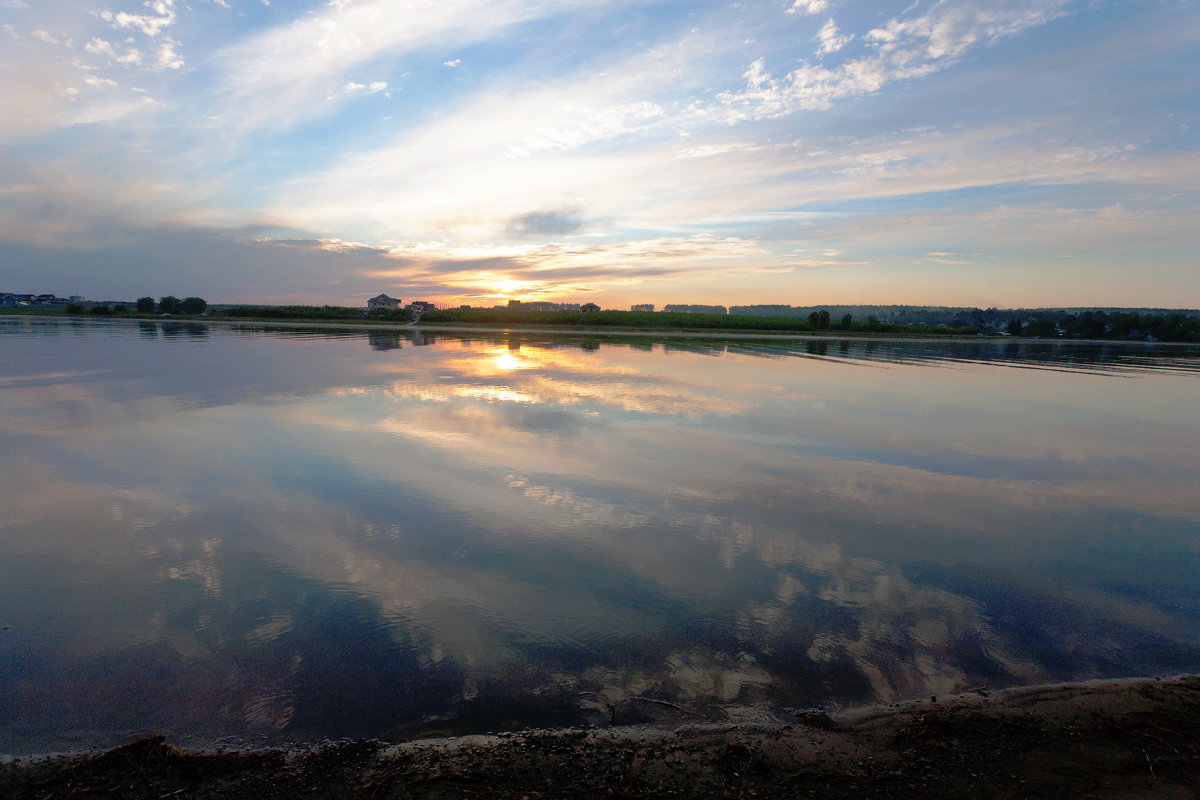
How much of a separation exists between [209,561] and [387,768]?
4.68 m

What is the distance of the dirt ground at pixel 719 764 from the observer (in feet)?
11.9

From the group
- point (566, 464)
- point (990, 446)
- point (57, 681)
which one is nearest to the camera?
point (57, 681)

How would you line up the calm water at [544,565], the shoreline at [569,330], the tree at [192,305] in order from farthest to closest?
1. the tree at [192,305]
2. the shoreline at [569,330]
3. the calm water at [544,565]

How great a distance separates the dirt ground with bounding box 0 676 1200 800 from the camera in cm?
362

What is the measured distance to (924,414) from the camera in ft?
59.9

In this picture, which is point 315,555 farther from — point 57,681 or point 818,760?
point 818,760

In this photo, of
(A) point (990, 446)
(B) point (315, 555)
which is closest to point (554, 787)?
(B) point (315, 555)

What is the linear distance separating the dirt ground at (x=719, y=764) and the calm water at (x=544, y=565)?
0.27m

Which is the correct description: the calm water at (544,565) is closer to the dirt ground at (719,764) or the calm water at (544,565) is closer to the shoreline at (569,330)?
the dirt ground at (719,764)

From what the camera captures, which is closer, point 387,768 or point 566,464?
point 387,768

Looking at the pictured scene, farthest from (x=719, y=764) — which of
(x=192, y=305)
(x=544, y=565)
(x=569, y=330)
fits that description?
(x=192, y=305)

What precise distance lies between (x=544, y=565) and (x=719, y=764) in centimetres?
354

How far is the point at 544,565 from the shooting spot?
7059mm

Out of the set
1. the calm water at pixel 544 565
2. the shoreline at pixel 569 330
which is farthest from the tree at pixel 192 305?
the calm water at pixel 544 565
